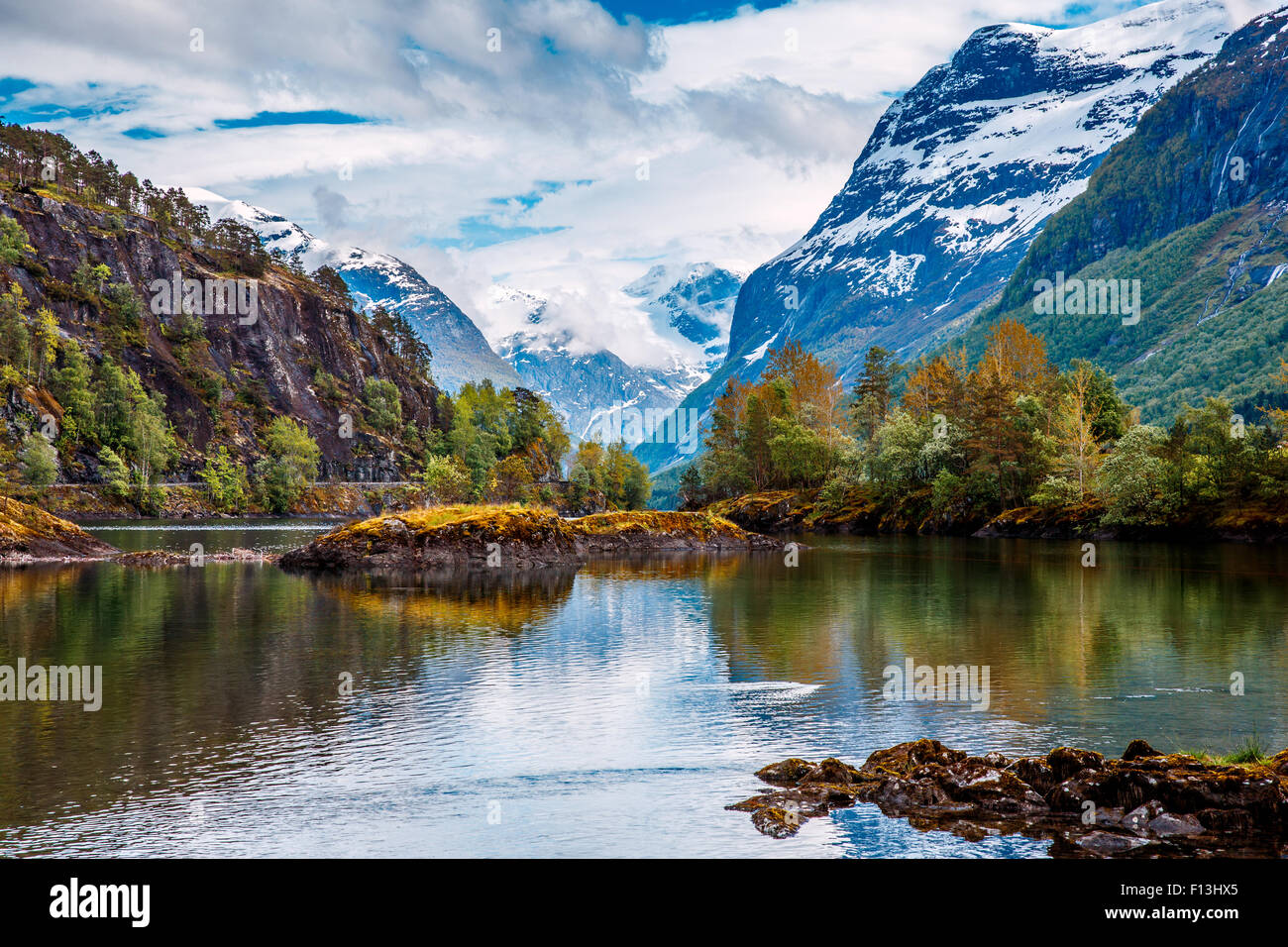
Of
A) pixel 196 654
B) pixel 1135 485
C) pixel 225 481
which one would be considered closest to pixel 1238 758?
pixel 196 654

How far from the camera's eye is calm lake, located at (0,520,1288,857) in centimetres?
1745

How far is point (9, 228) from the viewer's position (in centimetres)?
17512

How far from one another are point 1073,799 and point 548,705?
566 inches

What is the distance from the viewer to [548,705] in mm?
27297

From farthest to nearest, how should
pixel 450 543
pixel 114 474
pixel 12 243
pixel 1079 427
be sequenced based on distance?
pixel 12 243, pixel 114 474, pixel 1079 427, pixel 450 543

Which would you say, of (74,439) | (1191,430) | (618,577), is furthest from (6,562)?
(1191,430)

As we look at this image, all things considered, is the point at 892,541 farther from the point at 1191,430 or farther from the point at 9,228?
the point at 9,228

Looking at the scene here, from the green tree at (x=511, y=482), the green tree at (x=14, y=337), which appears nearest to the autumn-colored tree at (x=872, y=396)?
the green tree at (x=511, y=482)

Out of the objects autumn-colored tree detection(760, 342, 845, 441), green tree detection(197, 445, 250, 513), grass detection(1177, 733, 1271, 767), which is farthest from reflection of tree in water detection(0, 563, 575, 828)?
green tree detection(197, 445, 250, 513)

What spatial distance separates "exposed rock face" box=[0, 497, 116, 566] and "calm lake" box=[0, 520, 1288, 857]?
19.6 m

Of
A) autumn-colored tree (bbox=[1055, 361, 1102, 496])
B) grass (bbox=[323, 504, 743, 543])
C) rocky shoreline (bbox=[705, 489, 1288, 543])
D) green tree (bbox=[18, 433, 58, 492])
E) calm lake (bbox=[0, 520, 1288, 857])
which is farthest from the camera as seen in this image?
green tree (bbox=[18, 433, 58, 492])

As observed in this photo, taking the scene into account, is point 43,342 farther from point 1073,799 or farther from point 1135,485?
point 1073,799

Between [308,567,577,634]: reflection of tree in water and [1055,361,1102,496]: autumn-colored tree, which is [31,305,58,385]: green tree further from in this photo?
[1055,361,1102,496]: autumn-colored tree

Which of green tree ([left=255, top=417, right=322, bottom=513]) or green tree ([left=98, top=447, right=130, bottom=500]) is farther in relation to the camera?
green tree ([left=255, top=417, right=322, bottom=513])
